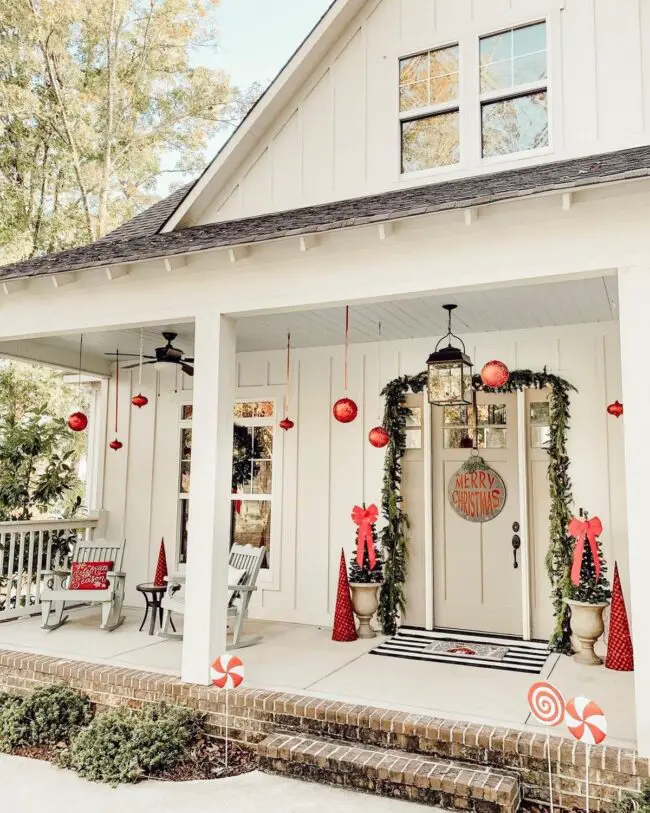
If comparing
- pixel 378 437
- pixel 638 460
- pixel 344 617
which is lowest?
pixel 344 617

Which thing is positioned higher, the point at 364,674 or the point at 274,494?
the point at 274,494

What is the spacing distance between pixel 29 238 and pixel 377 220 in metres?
13.1

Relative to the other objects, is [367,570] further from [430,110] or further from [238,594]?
[430,110]

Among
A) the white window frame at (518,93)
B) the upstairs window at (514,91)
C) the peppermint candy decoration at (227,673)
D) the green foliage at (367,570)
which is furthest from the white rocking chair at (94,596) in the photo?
the upstairs window at (514,91)

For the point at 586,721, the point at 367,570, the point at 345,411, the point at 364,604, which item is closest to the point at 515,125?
the point at 345,411

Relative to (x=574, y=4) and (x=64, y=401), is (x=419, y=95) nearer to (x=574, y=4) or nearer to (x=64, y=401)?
(x=574, y=4)

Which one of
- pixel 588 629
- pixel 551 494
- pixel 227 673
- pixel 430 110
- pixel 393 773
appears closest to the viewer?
pixel 393 773

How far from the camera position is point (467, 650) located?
615 cm

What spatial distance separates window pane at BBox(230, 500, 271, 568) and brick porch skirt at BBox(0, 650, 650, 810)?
2741mm

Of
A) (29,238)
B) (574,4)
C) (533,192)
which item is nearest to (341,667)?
(533,192)

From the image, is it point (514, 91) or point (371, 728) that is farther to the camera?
point (514, 91)

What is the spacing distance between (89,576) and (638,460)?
5.41m

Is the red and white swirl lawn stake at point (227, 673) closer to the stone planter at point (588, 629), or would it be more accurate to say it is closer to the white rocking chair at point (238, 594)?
the white rocking chair at point (238, 594)

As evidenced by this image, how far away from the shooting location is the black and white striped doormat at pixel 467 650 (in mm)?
5719
